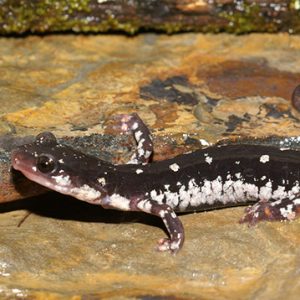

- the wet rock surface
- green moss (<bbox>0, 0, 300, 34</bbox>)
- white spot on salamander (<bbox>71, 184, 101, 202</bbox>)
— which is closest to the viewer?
the wet rock surface

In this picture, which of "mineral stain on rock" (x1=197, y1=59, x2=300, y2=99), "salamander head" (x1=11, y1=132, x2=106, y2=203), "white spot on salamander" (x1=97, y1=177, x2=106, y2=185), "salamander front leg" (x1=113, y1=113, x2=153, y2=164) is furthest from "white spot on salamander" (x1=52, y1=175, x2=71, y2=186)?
"mineral stain on rock" (x1=197, y1=59, x2=300, y2=99)

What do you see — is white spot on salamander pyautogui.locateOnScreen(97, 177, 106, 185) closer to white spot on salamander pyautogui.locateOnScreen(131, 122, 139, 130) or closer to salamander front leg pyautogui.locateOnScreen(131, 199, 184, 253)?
salamander front leg pyautogui.locateOnScreen(131, 199, 184, 253)

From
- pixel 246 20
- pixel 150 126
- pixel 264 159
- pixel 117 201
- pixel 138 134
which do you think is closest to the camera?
pixel 117 201

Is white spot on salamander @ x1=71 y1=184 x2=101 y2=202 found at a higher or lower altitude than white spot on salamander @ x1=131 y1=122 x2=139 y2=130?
lower

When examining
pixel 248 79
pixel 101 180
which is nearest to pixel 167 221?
pixel 101 180

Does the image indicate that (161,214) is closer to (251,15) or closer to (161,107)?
(161,107)

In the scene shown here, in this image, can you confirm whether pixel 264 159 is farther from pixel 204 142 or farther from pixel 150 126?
pixel 150 126

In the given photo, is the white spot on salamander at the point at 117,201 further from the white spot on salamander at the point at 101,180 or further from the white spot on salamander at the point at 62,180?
the white spot on salamander at the point at 62,180
